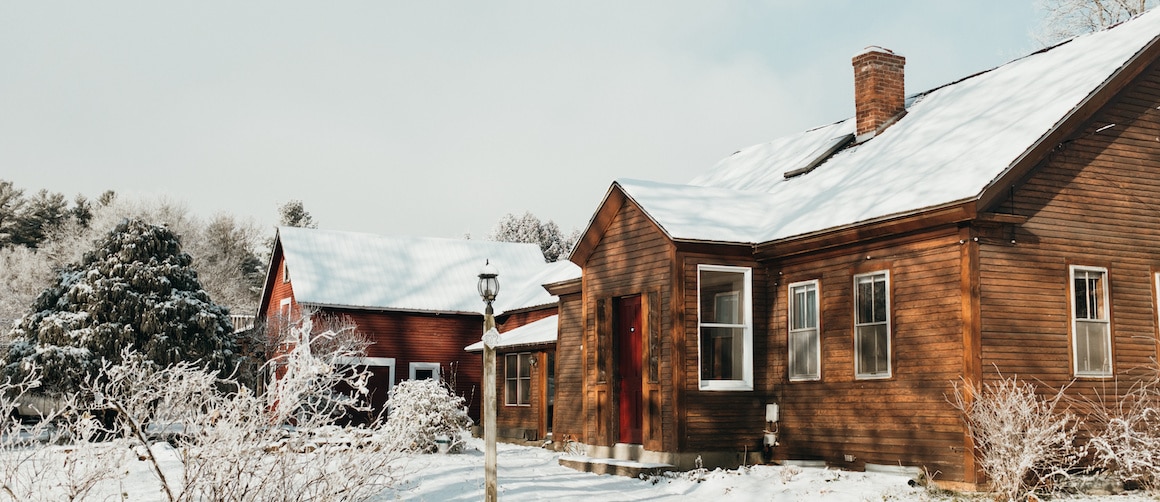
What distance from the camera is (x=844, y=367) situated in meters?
15.6

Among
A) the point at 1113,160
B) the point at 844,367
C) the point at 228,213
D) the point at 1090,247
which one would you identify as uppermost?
the point at 228,213

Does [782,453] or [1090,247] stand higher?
[1090,247]

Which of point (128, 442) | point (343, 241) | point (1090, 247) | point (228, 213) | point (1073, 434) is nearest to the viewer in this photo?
point (128, 442)

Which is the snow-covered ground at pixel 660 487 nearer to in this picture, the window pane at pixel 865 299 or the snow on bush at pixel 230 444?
the window pane at pixel 865 299

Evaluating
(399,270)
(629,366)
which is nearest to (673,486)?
(629,366)

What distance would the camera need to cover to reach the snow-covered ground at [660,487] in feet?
43.9

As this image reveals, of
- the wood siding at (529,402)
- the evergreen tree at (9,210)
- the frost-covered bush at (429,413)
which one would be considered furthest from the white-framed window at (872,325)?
the evergreen tree at (9,210)

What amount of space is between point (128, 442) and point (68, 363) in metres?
20.3

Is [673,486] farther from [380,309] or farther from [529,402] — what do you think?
[380,309]

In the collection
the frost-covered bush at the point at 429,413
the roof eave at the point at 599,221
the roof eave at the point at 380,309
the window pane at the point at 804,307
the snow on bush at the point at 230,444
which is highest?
the roof eave at the point at 599,221

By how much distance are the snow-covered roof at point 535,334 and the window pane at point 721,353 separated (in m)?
7.00

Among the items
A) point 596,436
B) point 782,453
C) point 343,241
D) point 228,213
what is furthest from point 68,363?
point 228,213

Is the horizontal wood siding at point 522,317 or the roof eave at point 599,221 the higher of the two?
the roof eave at point 599,221

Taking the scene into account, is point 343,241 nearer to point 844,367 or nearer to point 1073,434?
point 844,367
